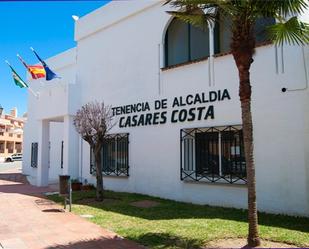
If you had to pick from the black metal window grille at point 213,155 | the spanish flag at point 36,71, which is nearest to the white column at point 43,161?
the spanish flag at point 36,71

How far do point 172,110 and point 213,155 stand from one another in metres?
2.31

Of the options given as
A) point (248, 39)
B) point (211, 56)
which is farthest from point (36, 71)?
point (248, 39)

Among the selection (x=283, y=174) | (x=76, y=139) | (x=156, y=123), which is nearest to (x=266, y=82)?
(x=283, y=174)

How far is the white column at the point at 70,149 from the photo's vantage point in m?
17.6

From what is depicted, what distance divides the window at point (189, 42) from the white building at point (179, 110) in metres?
0.04

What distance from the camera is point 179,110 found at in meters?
13.4

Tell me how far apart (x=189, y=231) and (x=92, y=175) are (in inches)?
374

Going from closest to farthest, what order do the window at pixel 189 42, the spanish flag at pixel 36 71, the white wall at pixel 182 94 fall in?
the white wall at pixel 182 94 → the window at pixel 189 42 → the spanish flag at pixel 36 71

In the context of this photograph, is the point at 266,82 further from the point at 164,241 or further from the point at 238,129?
the point at 164,241

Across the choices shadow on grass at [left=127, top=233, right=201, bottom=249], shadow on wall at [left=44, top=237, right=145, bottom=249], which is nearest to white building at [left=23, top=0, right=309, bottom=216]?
shadow on grass at [left=127, top=233, right=201, bottom=249]

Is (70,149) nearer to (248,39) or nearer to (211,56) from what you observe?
(211,56)

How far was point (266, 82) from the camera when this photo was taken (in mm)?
11094

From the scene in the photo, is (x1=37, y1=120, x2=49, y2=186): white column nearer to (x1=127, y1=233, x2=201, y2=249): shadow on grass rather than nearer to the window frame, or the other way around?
the window frame

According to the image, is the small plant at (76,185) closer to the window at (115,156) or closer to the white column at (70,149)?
the window at (115,156)
